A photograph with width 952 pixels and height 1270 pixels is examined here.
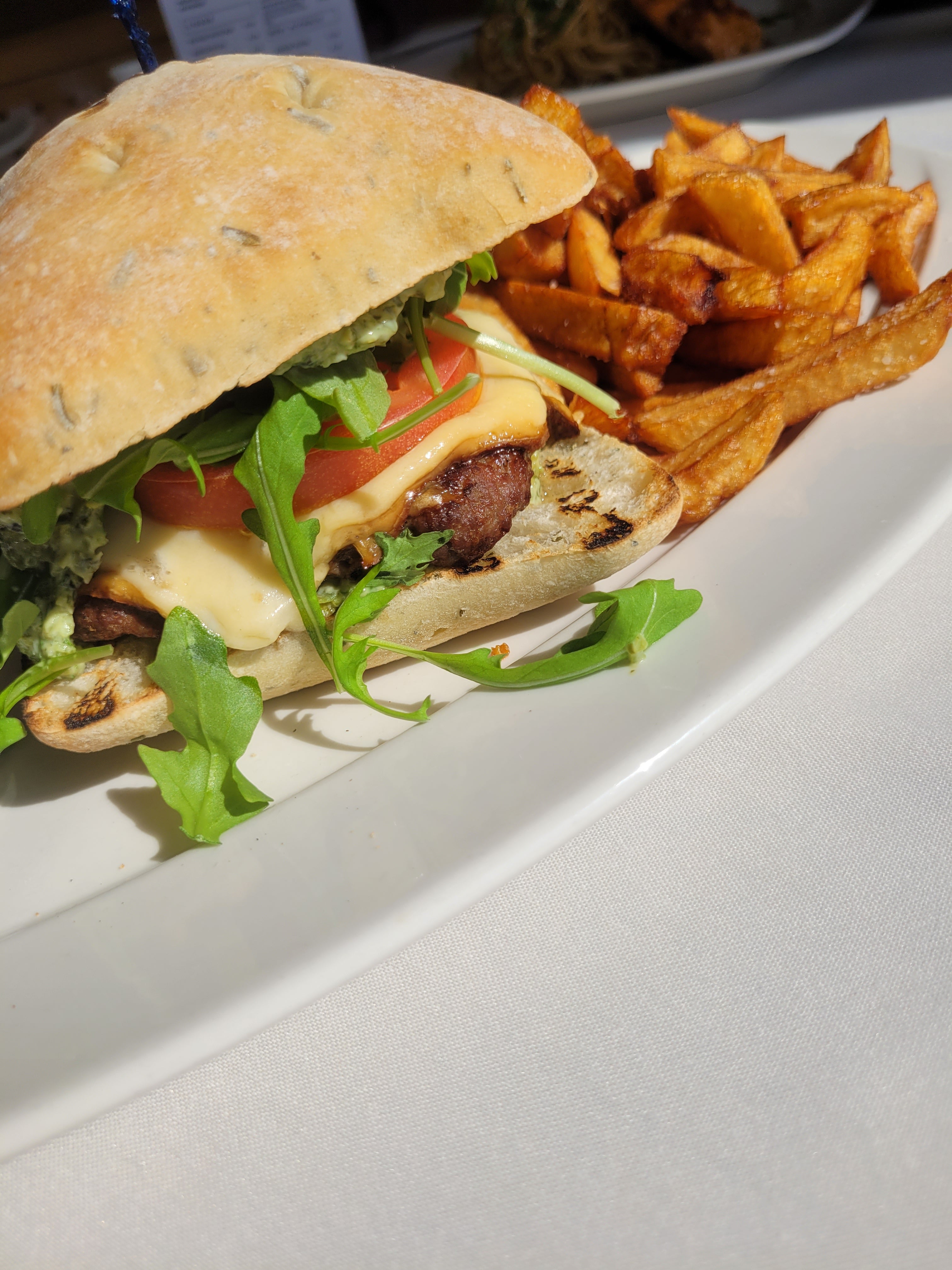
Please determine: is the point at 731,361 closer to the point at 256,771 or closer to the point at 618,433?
the point at 618,433

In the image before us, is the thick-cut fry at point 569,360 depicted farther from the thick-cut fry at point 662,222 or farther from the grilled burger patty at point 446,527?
the grilled burger patty at point 446,527

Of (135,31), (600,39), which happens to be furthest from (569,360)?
(600,39)

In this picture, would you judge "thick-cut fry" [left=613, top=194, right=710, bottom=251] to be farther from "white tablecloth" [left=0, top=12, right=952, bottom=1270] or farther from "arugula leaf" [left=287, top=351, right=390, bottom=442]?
"white tablecloth" [left=0, top=12, right=952, bottom=1270]

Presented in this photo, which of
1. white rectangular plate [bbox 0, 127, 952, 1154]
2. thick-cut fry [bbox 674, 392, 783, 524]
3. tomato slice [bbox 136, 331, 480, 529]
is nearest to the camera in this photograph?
white rectangular plate [bbox 0, 127, 952, 1154]

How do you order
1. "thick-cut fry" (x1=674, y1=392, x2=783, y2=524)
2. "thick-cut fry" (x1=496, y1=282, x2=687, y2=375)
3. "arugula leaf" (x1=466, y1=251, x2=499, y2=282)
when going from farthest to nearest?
"thick-cut fry" (x1=496, y1=282, x2=687, y2=375) < "arugula leaf" (x1=466, y1=251, x2=499, y2=282) < "thick-cut fry" (x1=674, y1=392, x2=783, y2=524)

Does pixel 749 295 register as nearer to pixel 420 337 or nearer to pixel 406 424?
pixel 420 337

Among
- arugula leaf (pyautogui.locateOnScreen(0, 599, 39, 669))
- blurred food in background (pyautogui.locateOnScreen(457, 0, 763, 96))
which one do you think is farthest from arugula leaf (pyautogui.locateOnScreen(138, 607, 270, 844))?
blurred food in background (pyautogui.locateOnScreen(457, 0, 763, 96))

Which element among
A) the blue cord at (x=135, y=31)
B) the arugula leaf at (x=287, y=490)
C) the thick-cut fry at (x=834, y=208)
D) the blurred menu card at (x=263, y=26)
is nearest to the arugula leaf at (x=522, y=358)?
the arugula leaf at (x=287, y=490)
